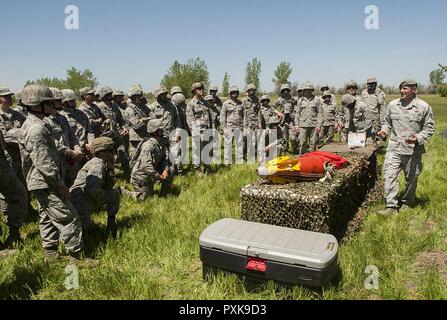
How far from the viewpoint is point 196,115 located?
996 cm

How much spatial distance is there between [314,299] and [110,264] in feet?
8.40

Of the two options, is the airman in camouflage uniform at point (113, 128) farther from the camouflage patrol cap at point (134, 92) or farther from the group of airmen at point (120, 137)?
the camouflage patrol cap at point (134, 92)

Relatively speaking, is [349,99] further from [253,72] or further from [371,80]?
[253,72]

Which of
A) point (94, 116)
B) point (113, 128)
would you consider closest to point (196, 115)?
point (113, 128)

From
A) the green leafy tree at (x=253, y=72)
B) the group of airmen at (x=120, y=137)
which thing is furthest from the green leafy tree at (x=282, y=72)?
the group of airmen at (x=120, y=137)

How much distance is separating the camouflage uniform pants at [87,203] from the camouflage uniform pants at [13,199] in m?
0.71

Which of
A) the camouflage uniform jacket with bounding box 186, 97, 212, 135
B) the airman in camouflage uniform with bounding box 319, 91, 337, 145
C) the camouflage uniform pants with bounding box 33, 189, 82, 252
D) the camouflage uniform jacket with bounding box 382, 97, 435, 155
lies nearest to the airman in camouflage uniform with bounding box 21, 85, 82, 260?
the camouflage uniform pants with bounding box 33, 189, 82, 252

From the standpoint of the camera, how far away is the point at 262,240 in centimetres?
362

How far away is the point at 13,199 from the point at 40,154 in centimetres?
158

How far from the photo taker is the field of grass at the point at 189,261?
3.71 m

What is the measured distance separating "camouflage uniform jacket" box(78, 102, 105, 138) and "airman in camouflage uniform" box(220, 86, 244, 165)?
3622 mm

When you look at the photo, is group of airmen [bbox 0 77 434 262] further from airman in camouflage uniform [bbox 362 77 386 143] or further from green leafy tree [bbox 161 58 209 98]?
green leafy tree [bbox 161 58 209 98]

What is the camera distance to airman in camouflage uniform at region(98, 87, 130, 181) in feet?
29.8
